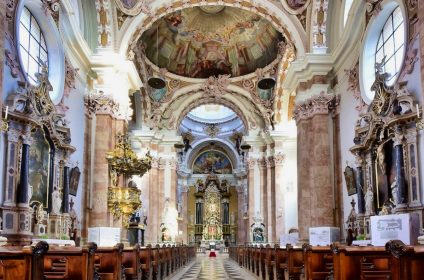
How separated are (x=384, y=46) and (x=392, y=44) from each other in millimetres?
440

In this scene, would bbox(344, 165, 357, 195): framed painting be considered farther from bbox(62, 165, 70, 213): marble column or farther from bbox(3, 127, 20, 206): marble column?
bbox(3, 127, 20, 206): marble column

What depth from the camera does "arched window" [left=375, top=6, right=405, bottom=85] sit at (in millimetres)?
10664

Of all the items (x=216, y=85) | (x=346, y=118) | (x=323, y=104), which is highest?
(x=216, y=85)

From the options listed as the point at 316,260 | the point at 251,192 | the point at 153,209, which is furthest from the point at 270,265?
the point at 251,192

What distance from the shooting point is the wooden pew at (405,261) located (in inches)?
140

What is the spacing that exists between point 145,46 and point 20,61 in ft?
41.0

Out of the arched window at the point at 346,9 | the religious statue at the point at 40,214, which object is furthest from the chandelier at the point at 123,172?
the arched window at the point at 346,9

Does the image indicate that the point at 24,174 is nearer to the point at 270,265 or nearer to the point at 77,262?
the point at 77,262

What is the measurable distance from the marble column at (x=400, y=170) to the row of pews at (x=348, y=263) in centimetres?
239

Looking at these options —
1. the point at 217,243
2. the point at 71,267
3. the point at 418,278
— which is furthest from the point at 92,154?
the point at 217,243

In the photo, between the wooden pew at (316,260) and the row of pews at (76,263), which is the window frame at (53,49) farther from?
the wooden pew at (316,260)

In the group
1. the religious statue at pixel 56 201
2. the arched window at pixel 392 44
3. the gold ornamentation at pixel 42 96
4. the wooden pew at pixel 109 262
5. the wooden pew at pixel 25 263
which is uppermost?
the arched window at pixel 392 44

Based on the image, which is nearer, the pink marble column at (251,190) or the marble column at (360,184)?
the marble column at (360,184)

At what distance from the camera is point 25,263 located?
3689mm
